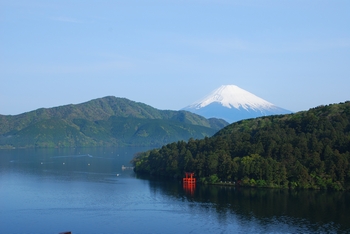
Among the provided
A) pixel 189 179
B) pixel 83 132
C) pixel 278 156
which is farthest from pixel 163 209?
pixel 83 132

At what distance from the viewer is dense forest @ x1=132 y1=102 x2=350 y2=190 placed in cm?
4262

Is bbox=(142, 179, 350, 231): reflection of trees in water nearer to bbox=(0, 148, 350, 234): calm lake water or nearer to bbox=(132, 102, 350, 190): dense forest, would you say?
bbox=(0, 148, 350, 234): calm lake water

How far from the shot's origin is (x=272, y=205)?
35.9 meters

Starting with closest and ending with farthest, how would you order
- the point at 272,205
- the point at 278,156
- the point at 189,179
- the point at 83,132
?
the point at 272,205 < the point at 278,156 < the point at 189,179 < the point at 83,132

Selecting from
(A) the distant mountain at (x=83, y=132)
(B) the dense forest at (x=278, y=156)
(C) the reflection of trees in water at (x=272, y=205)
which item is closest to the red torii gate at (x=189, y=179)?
(B) the dense forest at (x=278, y=156)

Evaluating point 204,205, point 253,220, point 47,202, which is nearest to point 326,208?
point 253,220

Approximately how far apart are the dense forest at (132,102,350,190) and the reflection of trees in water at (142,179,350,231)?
188 centimetres

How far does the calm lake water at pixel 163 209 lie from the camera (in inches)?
1163

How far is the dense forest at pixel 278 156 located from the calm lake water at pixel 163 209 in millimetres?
2203

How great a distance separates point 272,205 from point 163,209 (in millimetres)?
7990

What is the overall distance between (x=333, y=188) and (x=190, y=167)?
14717mm

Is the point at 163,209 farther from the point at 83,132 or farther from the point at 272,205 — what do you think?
the point at 83,132

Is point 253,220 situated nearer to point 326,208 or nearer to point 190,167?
point 326,208

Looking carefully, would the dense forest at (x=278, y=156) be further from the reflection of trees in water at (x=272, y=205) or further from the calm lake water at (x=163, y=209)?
the calm lake water at (x=163, y=209)
